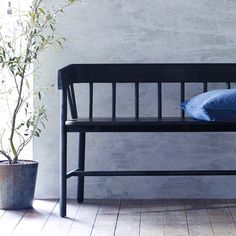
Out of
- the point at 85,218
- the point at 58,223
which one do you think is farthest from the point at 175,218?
the point at 58,223

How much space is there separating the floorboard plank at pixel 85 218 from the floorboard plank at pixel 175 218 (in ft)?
1.22

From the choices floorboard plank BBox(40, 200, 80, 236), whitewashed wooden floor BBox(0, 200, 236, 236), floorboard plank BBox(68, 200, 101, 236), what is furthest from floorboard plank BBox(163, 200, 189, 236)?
floorboard plank BBox(40, 200, 80, 236)

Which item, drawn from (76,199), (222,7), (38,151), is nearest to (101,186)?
(76,199)

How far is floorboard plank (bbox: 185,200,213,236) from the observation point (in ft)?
9.86

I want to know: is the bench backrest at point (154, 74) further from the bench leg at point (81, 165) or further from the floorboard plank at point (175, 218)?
the floorboard plank at point (175, 218)

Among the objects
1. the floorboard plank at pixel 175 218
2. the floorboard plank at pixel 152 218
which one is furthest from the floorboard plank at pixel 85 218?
the floorboard plank at pixel 175 218

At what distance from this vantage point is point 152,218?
129 inches

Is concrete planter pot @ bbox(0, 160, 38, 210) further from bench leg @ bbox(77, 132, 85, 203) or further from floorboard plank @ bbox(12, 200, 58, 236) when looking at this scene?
bench leg @ bbox(77, 132, 85, 203)

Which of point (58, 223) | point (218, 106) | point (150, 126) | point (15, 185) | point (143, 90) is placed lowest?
point (58, 223)

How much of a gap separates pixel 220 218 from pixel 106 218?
59cm

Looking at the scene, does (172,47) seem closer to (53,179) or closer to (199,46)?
(199,46)

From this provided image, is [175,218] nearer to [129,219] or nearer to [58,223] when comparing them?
[129,219]

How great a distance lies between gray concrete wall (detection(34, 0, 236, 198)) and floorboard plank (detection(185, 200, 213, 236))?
0.18m

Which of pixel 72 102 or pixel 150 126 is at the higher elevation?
pixel 72 102
